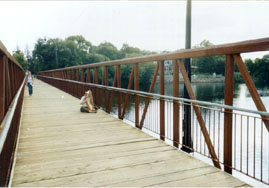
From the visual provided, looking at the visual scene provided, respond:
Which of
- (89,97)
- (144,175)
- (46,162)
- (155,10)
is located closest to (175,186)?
(144,175)

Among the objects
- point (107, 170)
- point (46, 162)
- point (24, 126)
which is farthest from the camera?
point (24, 126)

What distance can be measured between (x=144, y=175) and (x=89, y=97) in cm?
559

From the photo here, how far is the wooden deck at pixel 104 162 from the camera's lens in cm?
319

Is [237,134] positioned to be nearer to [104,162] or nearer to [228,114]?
[228,114]

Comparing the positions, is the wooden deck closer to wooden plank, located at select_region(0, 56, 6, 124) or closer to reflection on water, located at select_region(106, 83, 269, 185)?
reflection on water, located at select_region(106, 83, 269, 185)

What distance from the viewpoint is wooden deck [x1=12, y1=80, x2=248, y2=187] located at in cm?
319

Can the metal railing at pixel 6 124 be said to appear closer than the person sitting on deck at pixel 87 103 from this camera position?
Yes

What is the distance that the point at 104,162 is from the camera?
12.6ft

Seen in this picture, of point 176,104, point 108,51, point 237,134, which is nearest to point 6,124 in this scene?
point 176,104

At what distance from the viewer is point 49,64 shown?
76.0 meters

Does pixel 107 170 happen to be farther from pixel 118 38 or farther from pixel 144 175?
pixel 118 38

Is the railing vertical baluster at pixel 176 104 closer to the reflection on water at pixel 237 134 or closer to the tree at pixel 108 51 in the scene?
the reflection on water at pixel 237 134

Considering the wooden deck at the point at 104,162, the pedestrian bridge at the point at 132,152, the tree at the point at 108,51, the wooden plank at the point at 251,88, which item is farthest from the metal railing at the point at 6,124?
the tree at the point at 108,51

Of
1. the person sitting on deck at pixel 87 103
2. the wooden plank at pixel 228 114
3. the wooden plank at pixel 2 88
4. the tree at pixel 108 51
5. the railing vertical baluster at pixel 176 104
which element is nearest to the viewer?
the wooden plank at pixel 228 114
